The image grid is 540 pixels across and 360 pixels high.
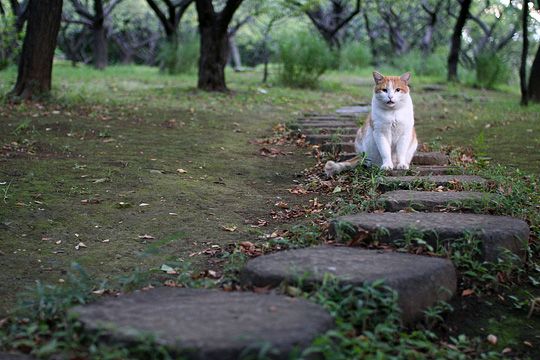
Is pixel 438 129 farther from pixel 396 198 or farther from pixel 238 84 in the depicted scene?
pixel 238 84

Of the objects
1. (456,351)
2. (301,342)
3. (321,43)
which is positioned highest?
(321,43)

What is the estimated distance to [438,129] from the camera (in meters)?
8.96

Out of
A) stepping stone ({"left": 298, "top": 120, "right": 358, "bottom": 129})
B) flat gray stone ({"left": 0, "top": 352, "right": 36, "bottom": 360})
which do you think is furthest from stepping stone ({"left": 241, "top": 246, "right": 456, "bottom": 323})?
stepping stone ({"left": 298, "top": 120, "right": 358, "bottom": 129})

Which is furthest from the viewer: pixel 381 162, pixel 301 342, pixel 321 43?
pixel 321 43

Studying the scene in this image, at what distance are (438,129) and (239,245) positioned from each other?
5.79m

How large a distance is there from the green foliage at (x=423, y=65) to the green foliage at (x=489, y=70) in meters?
3.30

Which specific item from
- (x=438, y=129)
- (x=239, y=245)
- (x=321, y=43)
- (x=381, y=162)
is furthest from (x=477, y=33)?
(x=239, y=245)

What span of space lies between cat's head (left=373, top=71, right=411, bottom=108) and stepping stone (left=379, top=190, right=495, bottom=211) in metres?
1.19

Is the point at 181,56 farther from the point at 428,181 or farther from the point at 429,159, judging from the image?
the point at 428,181

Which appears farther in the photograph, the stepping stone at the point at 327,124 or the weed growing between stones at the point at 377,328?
the stepping stone at the point at 327,124

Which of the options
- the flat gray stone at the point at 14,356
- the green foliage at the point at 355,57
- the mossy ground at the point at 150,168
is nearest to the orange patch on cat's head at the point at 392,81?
the mossy ground at the point at 150,168

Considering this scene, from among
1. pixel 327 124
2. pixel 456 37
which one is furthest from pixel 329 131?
pixel 456 37

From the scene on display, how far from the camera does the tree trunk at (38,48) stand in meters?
9.46

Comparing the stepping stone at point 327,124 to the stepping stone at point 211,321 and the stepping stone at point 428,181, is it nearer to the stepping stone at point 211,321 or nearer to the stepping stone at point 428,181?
the stepping stone at point 428,181
